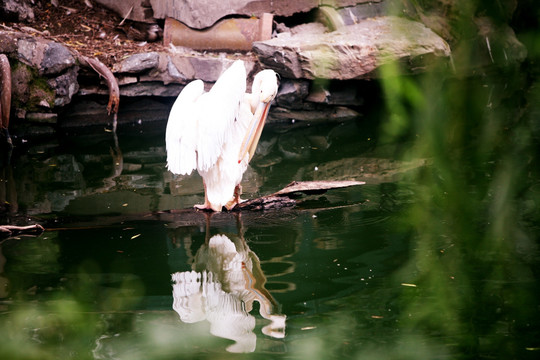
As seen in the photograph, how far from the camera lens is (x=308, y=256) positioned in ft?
11.5

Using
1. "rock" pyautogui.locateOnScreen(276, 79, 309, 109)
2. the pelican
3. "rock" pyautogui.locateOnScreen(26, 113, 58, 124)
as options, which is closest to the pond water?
the pelican

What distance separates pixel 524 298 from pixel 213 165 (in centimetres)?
210

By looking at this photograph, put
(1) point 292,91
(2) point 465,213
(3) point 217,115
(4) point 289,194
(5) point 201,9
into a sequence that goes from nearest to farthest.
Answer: (3) point 217,115
(2) point 465,213
(4) point 289,194
(1) point 292,91
(5) point 201,9

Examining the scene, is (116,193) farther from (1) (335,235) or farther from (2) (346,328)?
(2) (346,328)

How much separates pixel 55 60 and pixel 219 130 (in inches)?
128

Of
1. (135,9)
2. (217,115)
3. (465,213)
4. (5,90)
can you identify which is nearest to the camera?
(217,115)

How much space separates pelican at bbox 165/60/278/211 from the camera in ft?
12.6

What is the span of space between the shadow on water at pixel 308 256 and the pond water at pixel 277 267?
0.04ft

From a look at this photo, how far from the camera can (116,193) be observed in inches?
189

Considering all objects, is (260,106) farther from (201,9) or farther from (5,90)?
(201,9)

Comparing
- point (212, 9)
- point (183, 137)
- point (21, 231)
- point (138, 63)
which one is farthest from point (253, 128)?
point (212, 9)

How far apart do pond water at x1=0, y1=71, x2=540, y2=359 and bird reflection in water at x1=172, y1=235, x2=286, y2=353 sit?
12 mm

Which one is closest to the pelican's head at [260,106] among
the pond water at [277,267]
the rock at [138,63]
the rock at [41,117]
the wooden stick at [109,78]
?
the pond water at [277,267]

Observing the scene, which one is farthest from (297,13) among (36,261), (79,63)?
(36,261)
